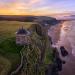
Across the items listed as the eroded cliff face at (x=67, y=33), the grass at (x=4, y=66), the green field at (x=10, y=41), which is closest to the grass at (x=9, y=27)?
the green field at (x=10, y=41)

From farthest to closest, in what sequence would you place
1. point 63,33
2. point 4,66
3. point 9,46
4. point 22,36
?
1. point 63,33
2. point 22,36
3. point 9,46
4. point 4,66

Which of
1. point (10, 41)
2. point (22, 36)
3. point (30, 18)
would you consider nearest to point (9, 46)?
point (10, 41)

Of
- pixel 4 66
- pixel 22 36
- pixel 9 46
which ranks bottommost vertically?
pixel 4 66

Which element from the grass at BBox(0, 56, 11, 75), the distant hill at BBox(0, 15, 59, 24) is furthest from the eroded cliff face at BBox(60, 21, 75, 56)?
the grass at BBox(0, 56, 11, 75)

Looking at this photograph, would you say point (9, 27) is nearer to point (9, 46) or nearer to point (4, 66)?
point (9, 46)

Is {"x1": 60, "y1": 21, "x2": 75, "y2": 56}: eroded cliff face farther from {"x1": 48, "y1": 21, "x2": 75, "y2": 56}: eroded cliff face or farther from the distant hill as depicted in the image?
the distant hill

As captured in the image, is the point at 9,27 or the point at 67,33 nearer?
the point at 9,27

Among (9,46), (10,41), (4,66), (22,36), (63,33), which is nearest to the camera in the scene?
(4,66)
